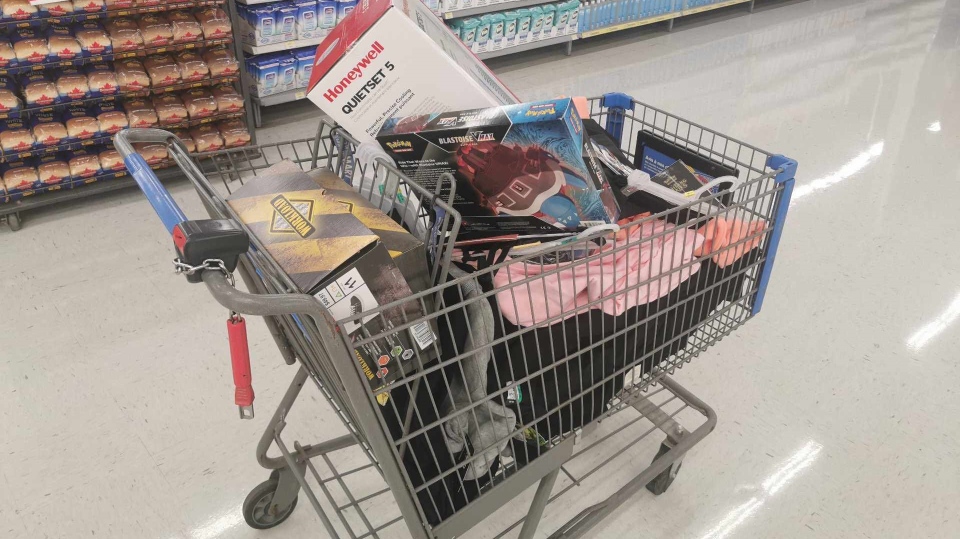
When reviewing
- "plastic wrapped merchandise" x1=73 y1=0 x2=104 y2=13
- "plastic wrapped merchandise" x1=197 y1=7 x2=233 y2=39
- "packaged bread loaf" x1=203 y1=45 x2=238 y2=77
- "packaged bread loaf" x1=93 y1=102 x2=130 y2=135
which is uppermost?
"plastic wrapped merchandise" x1=73 y1=0 x2=104 y2=13

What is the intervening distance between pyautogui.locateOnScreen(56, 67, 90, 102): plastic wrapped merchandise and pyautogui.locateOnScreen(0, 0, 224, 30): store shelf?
9.6 inches

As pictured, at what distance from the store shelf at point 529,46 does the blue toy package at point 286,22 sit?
161 cm

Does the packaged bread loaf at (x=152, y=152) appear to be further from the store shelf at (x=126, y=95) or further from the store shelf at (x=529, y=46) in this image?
the store shelf at (x=529, y=46)

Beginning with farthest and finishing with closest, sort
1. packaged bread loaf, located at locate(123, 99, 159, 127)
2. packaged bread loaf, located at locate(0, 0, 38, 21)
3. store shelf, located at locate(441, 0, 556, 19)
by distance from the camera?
store shelf, located at locate(441, 0, 556, 19) < packaged bread loaf, located at locate(123, 99, 159, 127) < packaged bread loaf, located at locate(0, 0, 38, 21)

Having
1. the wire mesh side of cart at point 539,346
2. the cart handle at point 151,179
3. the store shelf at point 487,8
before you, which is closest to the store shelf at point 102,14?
the store shelf at point 487,8

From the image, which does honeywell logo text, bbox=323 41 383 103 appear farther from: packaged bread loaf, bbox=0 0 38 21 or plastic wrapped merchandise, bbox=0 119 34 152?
plastic wrapped merchandise, bbox=0 119 34 152

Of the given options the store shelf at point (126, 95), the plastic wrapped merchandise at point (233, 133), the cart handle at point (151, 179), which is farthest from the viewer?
the plastic wrapped merchandise at point (233, 133)

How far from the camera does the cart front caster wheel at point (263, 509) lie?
1.59 meters

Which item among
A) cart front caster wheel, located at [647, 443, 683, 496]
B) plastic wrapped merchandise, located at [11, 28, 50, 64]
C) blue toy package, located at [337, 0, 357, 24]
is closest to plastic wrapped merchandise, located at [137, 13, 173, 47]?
plastic wrapped merchandise, located at [11, 28, 50, 64]

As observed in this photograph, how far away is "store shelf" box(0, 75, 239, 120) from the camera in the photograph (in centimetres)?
301

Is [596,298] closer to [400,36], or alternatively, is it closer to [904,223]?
[400,36]

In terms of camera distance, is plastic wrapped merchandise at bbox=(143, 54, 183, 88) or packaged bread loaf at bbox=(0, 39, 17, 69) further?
plastic wrapped merchandise at bbox=(143, 54, 183, 88)

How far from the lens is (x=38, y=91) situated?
2975 millimetres

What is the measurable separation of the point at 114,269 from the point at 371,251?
220cm
